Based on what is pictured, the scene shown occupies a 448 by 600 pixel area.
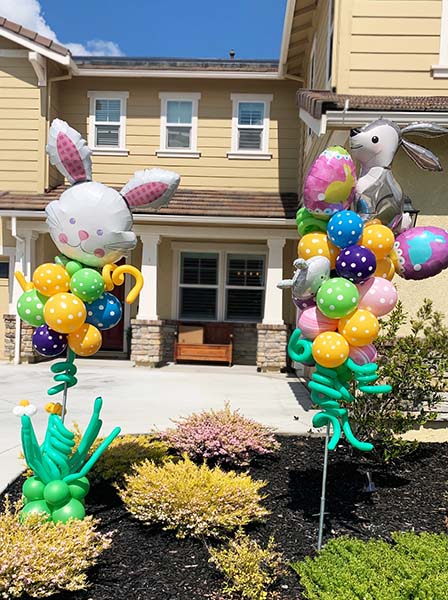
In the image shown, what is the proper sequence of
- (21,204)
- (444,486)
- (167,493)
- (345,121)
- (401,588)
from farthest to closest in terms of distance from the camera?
1. (21,204)
2. (345,121)
3. (444,486)
4. (167,493)
5. (401,588)

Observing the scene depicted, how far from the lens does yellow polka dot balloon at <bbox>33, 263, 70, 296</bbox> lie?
3309 mm

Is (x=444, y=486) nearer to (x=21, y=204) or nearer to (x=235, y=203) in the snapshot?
(x=235, y=203)

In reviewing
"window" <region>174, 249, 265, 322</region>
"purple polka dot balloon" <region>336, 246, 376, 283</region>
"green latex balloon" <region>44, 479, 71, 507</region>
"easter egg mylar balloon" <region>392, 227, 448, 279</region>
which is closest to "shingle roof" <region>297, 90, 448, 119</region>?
"easter egg mylar balloon" <region>392, 227, 448, 279</region>

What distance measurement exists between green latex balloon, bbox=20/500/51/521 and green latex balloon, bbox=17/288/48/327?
1.17 m

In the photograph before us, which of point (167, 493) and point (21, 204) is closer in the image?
point (167, 493)

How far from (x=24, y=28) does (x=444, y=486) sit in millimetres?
12016

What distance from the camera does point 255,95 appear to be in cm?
1222

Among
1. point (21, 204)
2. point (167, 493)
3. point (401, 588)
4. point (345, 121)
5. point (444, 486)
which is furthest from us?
point (21, 204)

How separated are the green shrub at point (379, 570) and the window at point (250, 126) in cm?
1038

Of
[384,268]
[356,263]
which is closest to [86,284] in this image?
[356,263]

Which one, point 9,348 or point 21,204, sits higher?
point 21,204

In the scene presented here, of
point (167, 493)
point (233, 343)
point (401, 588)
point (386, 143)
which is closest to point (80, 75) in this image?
point (233, 343)

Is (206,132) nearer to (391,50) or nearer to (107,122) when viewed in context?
(107,122)

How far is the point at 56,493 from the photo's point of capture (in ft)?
10.6
